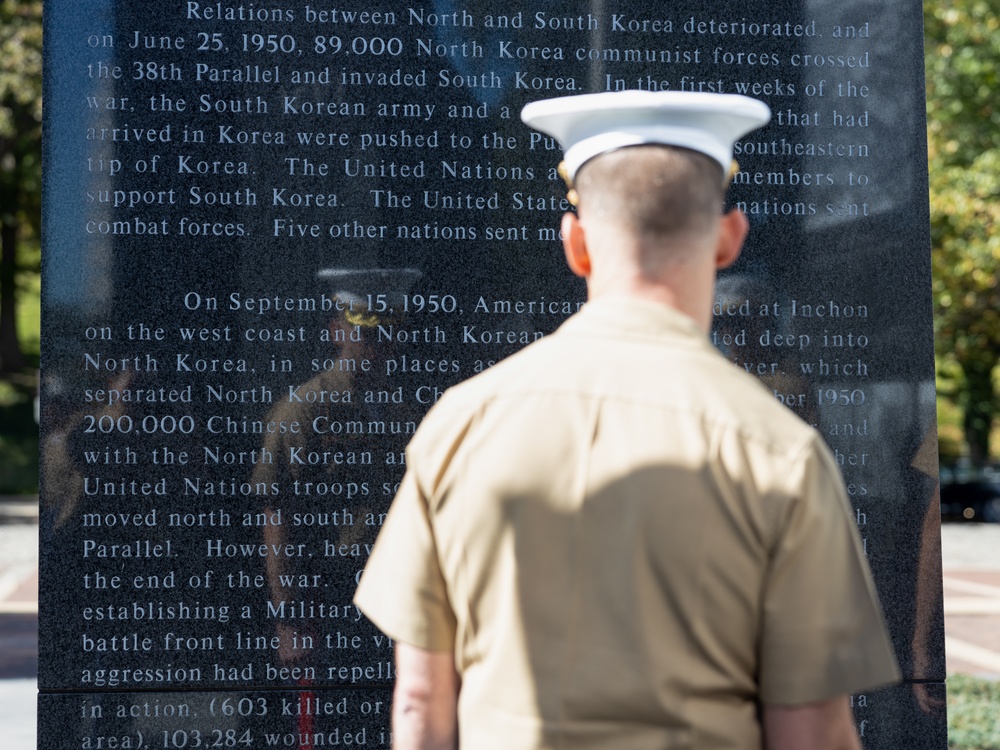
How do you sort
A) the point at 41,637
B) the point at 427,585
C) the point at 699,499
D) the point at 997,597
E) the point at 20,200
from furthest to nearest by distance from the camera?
1. the point at 20,200
2. the point at 997,597
3. the point at 41,637
4. the point at 427,585
5. the point at 699,499

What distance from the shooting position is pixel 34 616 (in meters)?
11.7

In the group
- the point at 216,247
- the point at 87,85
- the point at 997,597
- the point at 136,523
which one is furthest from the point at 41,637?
the point at 997,597

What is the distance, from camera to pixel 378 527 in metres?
3.97

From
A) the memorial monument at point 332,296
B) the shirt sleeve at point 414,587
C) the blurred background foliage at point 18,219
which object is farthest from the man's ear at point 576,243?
the blurred background foliage at point 18,219

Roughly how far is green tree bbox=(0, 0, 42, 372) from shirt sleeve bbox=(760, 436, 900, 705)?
12271 mm

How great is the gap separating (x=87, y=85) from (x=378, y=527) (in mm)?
1757

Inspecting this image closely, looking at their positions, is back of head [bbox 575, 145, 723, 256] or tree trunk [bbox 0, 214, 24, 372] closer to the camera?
back of head [bbox 575, 145, 723, 256]

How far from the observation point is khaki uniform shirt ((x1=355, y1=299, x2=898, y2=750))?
1.73m

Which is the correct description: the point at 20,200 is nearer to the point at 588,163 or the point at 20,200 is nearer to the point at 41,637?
the point at 41,637

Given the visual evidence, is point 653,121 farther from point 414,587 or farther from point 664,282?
point 414,587

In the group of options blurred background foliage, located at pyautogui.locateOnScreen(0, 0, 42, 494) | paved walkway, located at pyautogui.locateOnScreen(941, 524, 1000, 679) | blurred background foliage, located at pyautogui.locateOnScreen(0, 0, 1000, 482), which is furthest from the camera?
blurred background foliage, located at pyautogui.locateOnScreen(0, 0, 42, 494)

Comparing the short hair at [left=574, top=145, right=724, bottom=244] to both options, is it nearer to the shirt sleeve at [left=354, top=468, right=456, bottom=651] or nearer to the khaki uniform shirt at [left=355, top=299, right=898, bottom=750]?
the khaki uniform shirt at [left=355, top=299, right=898, bottom=750]

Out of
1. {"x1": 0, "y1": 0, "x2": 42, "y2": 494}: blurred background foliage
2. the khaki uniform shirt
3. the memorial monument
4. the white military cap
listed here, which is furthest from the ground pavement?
{"x1": 0, "y1": 0, "x2": 42, "y2": 494}: blurred background foliage

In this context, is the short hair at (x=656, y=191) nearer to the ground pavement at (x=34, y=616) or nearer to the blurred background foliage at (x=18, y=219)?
the ground pavement at (x=34, y=616)
